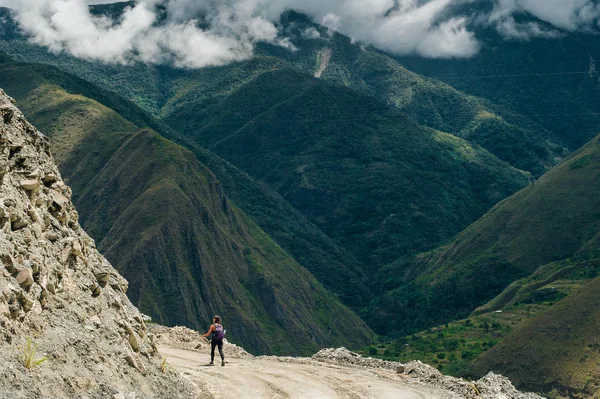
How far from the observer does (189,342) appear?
40.2m

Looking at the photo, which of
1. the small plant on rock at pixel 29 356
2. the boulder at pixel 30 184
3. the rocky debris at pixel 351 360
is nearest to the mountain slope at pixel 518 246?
the rocky debris at pixel 351 360

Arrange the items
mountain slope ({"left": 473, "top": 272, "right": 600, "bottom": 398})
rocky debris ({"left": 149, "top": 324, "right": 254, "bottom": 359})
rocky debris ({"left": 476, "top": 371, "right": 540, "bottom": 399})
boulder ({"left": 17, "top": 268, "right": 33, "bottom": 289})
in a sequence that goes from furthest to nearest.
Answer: mountain slope ({"left": 473, "top": 272, "right": 600, "bottom": 398}) < rocky debris ({"left": 149, "top": 324, "right": 254, "bottom": 359}) < rocky debris ({"left": 476, "top": 371, "right": 540, "bottom": 399}) < boulder ({"left": 17, "top": 268, "right": 33, "bottom": 289})

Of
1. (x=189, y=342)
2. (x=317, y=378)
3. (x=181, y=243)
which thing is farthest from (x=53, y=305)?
(x=181, y=243)

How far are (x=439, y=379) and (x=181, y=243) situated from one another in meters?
95.5

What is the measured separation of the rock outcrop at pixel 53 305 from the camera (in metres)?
20.8

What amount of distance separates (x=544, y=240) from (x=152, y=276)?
235 feet

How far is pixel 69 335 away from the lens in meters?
22.9

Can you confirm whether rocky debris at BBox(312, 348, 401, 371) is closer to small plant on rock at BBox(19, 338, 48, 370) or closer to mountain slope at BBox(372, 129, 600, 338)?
small plant on rock at BBox(19, 338, 48, 370)

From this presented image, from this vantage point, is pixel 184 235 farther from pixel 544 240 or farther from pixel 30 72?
pixel 30 72

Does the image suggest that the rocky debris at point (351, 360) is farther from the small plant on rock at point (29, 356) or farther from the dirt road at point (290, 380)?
the small plant on rock at point (29, 356)

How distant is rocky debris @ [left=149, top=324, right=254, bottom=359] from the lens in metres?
39.1

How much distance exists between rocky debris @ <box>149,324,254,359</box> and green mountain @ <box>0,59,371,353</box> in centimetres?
7199

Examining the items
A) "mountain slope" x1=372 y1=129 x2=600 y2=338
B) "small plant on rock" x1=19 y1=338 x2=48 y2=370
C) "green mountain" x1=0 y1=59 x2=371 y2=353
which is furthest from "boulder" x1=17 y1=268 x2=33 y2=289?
"mountain slope" x1=372 y1=129 x2=600 y2=338

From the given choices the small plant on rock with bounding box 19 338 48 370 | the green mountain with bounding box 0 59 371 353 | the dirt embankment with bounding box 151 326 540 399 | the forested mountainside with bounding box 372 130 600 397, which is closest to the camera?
the small plant on rock with bounding box 19 338 48 370
